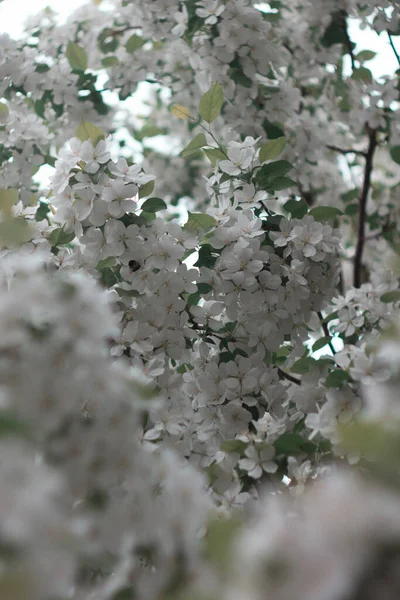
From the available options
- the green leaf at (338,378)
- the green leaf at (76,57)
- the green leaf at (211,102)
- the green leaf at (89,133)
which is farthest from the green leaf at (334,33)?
the green leaf at (338,378)

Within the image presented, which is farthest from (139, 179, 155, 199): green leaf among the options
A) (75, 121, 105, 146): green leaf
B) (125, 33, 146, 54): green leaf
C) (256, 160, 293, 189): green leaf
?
(125, 33, 146, 54): green leaf

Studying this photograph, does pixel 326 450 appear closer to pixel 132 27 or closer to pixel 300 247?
pixel 300 247

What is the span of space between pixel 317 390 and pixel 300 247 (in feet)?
0.95

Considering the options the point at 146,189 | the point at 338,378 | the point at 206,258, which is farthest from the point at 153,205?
the point at 338,378

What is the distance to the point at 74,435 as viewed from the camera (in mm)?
666

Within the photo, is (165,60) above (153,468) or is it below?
below

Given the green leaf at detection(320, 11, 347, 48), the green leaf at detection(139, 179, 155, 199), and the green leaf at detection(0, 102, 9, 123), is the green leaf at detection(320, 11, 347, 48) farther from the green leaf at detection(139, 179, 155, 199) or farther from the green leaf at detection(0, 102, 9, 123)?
the green leaf at detection(139, 179, 155, 199)

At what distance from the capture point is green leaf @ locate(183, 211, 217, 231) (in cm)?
148

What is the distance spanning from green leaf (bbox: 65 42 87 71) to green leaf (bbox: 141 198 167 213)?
1.05 meters

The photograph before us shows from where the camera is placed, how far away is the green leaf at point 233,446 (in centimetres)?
122

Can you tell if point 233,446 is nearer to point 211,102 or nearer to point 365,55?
A: point 211,102

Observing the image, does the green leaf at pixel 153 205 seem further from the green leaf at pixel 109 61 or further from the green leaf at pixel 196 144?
the green leaf at pixel 109 61

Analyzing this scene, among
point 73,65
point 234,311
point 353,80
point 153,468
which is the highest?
point 153,468

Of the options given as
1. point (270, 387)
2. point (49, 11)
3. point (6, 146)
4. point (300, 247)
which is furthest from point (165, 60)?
point (270, 387)
